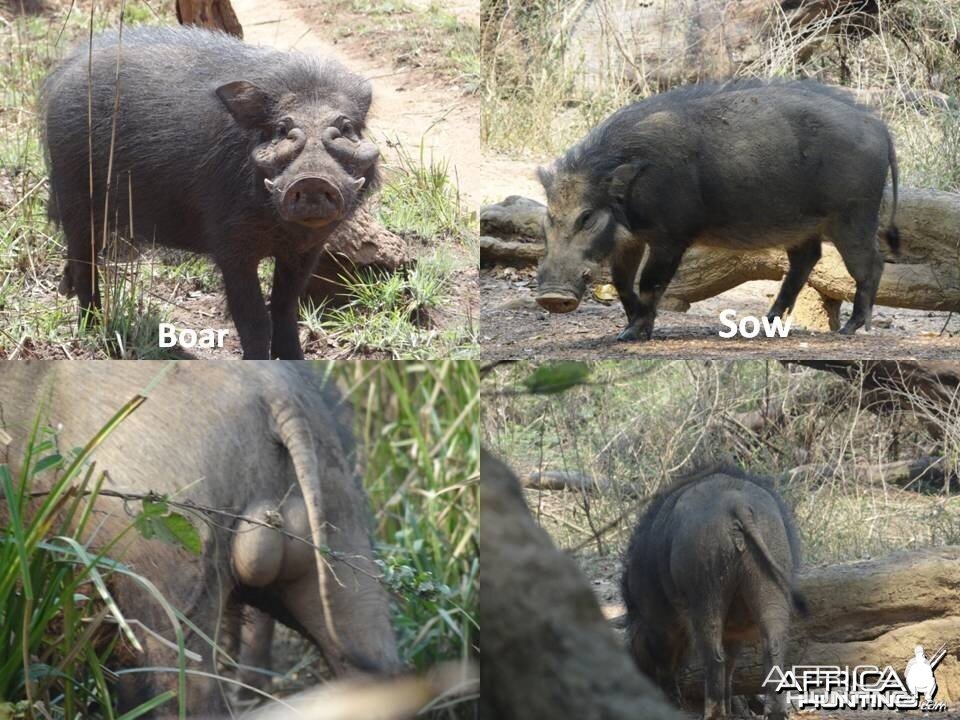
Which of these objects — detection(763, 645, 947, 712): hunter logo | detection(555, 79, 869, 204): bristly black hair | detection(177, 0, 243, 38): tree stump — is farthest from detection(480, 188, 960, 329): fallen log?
detection(763, 645, 947, 712): hunter logo

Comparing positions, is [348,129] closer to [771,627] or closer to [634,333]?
[634,333]

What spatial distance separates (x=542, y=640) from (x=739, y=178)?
10.0ft

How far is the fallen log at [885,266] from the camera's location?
3.53 meters

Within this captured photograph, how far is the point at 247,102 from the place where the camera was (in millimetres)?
2967

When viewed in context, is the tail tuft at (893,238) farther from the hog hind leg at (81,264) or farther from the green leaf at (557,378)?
the green leaf at (557,378)

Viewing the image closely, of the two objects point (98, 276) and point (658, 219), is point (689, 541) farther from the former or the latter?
point (98, 276)

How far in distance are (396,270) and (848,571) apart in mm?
1747

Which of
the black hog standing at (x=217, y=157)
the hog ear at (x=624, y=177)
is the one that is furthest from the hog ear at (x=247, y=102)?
the hog ear at (x=624, y=177)

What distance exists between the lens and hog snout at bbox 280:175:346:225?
9.05 feet

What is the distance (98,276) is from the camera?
2.95m

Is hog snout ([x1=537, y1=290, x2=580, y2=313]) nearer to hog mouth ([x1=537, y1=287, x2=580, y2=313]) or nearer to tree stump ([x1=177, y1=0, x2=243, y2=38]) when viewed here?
hog mouth ([x1=537, y1=287, x2=580, y2=313])

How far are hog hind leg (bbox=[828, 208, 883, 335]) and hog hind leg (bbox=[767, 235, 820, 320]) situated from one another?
8 centimetres

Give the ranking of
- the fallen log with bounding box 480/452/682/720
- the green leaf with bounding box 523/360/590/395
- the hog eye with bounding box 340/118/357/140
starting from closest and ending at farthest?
the fallen log with bounding box 480/452/682/720 → the green leaf with bounding box 523/360/590/395 → the hog eye with bounding box 340/118/357/140

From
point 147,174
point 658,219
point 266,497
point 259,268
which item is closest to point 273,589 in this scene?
point 266,497
